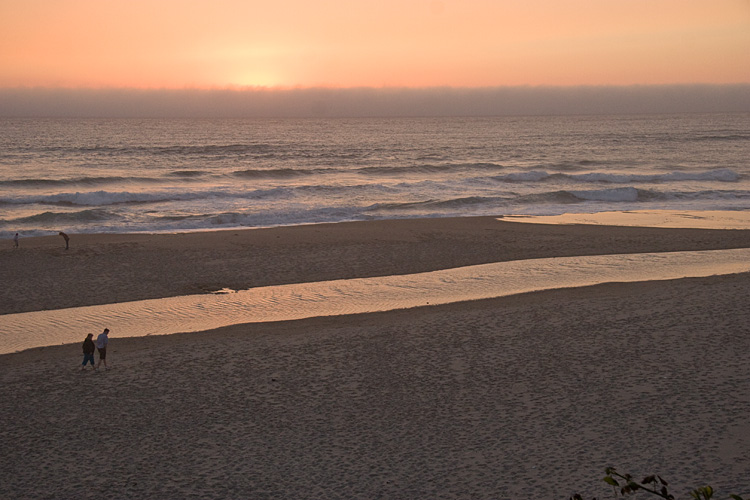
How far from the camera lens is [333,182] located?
50.7 metres

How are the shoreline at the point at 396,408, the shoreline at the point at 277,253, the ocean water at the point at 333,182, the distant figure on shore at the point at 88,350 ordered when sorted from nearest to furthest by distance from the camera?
the shoreline at the point at 396,408, the distant figure on shore at the point at 88,350, the shoreline at the point at 277,253, the ocean water at the point at 333,182

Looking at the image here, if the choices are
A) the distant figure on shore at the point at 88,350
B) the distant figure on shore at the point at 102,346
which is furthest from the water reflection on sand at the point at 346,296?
the distant figure on shore at the point at 88,350

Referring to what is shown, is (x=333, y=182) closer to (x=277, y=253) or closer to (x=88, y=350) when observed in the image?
(x=277, y=253)

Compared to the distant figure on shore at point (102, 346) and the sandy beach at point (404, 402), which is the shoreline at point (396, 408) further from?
the distant figure on shore at point (102, 346)

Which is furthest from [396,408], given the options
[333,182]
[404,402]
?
[333,182]

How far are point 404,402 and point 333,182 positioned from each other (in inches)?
1605

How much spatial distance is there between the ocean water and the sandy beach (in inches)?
662

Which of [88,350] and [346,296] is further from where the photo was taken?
[346,296]

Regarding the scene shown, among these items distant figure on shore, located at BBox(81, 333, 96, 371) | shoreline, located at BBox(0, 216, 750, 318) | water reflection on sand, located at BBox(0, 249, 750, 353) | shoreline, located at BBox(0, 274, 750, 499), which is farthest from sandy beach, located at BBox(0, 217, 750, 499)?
water reflection on sand, located at BBox(0, 249, 750, 353)

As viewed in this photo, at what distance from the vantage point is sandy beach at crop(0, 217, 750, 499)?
8.61 m

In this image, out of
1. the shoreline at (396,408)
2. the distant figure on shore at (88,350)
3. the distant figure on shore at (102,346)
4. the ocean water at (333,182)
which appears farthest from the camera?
the ocean water at (333,182)

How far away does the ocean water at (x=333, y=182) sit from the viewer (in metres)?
35.1

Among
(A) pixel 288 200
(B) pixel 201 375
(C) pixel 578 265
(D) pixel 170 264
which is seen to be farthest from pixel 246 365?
(A) pixel 288 200

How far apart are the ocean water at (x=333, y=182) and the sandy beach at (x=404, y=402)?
16.8 metres
